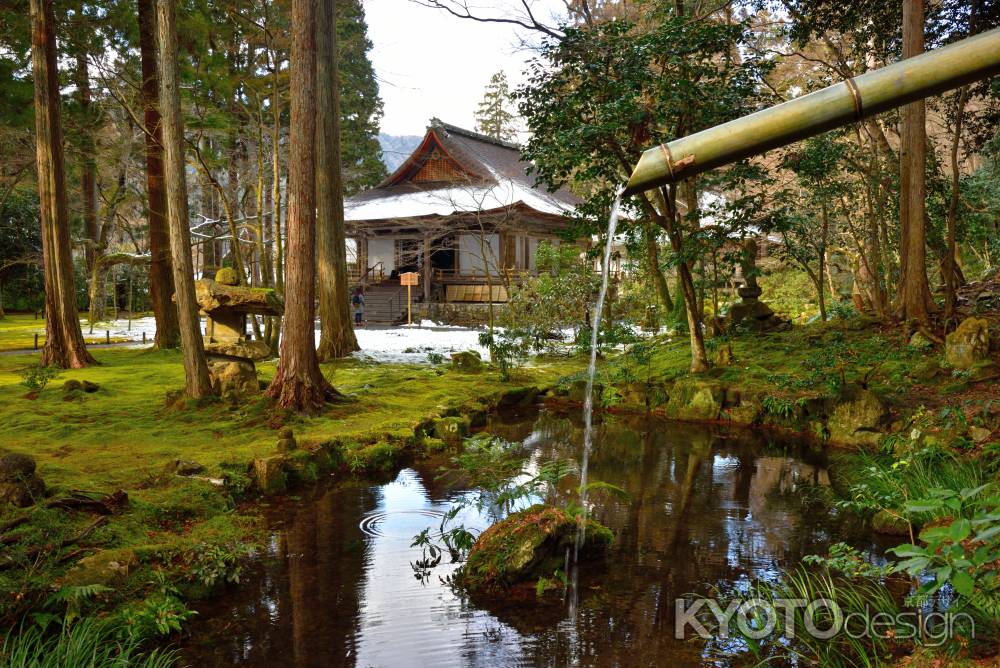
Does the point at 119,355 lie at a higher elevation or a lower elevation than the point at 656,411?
higher

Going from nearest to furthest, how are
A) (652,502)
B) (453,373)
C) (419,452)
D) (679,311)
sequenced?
(652,502) → (419,452) → (453,373) → (679,311)

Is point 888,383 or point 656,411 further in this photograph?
point 656,411

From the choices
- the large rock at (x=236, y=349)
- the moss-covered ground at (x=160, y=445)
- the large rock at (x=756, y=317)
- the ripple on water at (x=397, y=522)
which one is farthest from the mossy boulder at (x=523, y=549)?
the large rock at (x=756, y=317)

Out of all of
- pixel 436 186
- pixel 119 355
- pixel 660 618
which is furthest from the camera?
pixel 436 186

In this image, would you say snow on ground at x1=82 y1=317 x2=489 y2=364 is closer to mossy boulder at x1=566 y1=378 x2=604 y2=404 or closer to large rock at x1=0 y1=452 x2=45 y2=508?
mossy boulder at x1=566 y1=378 x2=604 y2=404

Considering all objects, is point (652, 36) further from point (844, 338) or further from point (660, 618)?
point (660, 618)

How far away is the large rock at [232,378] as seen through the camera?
8438mm

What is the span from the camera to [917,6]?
8.45m

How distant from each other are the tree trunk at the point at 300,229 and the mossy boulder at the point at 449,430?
4.62 feet

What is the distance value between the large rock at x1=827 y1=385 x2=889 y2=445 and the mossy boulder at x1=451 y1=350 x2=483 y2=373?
579 centimetres

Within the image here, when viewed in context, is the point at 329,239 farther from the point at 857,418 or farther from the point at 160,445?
the point at 857,418

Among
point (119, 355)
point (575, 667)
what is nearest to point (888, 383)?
point (575, 667)

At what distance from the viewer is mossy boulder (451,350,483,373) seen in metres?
11.7

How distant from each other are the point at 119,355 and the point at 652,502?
1087cm
